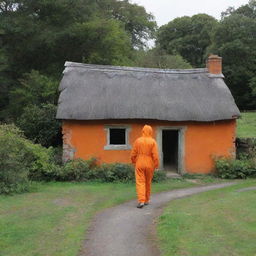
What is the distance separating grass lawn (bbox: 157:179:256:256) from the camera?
766 cm

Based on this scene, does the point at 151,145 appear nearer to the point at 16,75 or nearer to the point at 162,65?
the point at 16,75

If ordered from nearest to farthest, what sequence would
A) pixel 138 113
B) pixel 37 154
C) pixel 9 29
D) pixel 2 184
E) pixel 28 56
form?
pixel 2 184
pixel 37 154
pixel 138 113
pixel 9 29
pixel 28 56

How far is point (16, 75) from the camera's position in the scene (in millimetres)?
27469

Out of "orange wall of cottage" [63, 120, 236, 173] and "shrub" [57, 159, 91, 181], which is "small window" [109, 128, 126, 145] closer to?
"orange wall of cottage" [63, 120, 236, 173]

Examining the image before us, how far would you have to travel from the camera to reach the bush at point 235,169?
58.6ft

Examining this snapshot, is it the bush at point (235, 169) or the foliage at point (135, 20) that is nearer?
the bush at point (235, 169)

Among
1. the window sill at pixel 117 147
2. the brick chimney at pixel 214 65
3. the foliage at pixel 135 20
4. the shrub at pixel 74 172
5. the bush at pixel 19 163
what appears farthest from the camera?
the foliage at pixel 135 20

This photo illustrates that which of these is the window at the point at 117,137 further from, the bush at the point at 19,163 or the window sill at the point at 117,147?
the bush at the point at 19,163

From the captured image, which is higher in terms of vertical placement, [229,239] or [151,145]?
[151,145]

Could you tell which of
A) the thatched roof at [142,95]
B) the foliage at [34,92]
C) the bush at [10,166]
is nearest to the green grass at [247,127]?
the thatched roof at [142,95]

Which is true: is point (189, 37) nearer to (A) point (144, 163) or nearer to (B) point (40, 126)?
(B) point (40, 126)

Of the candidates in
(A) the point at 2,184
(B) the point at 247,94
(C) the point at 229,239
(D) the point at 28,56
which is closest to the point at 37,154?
(A) the point at 2,184

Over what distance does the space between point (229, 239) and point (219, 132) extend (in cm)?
1090

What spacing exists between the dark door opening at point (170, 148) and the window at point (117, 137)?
8.42ft
